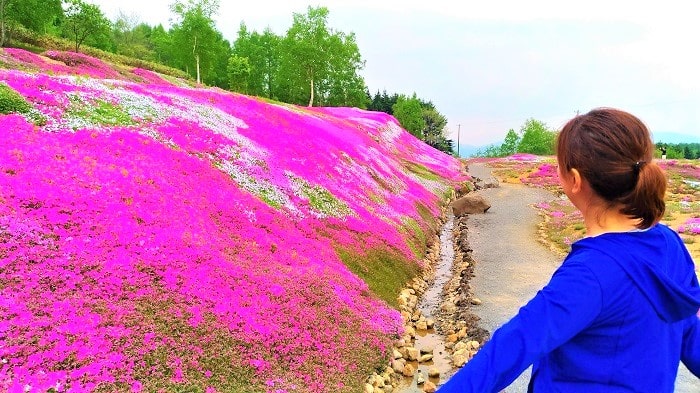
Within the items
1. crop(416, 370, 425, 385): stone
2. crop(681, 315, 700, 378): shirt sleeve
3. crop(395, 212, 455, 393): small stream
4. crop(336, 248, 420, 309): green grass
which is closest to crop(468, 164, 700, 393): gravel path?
crop(395, 212, 455, 393): small stream

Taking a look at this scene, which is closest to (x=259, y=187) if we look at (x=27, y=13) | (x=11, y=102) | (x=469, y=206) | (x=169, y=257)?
(x=169, y=257)

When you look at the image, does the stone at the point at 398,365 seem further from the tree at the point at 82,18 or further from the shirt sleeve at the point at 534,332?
the tree at the point at 82,18

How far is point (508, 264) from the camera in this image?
77.1ft

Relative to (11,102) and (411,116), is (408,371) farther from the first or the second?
(411,116)

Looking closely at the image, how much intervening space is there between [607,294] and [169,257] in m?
11.1

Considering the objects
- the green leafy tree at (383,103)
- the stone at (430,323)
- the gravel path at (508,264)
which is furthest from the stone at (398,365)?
the green leafy tree at (383,103)

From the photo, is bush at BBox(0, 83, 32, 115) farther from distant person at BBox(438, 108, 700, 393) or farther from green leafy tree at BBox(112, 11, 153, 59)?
green leafy tree at BBox(112, 11, 153, 59)

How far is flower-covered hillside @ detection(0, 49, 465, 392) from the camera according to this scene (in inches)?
348

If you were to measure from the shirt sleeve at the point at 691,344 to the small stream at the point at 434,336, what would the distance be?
9648 mm

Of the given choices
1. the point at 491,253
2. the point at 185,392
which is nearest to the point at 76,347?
the point at 185,392

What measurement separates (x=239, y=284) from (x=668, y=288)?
35.7 feet

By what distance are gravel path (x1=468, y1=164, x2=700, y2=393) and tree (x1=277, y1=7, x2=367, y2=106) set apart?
49.5 meters

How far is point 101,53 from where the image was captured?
65.2 metres

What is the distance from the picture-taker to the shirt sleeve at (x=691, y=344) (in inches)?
117
